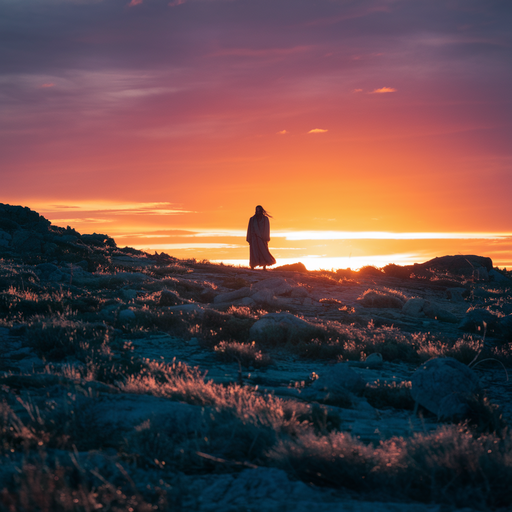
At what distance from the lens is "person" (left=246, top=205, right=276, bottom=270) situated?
2070 centimetres

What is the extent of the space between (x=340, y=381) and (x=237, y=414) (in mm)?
2357

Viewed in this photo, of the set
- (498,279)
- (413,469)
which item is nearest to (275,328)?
(413,469)

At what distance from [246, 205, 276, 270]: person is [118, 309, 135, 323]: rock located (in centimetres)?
1186

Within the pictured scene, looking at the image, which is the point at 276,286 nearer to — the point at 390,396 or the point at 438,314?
the point at 438,314

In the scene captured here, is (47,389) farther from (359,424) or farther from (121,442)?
(359,424)

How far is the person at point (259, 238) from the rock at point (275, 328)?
38.2 ft

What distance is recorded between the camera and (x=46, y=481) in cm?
255

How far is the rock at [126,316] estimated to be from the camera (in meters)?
9.19

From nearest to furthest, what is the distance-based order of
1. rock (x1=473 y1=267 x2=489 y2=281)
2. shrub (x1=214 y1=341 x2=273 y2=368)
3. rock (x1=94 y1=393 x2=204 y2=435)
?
rock (x1=94 y1=393 x2=204 y2=435)
shrub (x1=214 y1=341 x2=273 y2=368)
rock (x1=473 y1=267 x2=489 y2=281)

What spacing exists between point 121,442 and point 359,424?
2.37 meters

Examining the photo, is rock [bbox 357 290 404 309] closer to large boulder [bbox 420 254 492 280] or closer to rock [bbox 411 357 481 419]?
rock [bbox 411 357 481 419]

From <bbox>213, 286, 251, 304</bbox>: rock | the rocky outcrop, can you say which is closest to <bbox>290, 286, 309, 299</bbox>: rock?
<bbox>213, 286, 251, 304</bbox>: rock

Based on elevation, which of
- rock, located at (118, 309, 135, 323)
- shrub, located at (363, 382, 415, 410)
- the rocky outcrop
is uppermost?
the rocky outcrop

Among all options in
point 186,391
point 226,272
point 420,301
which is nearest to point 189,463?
point 186,391
